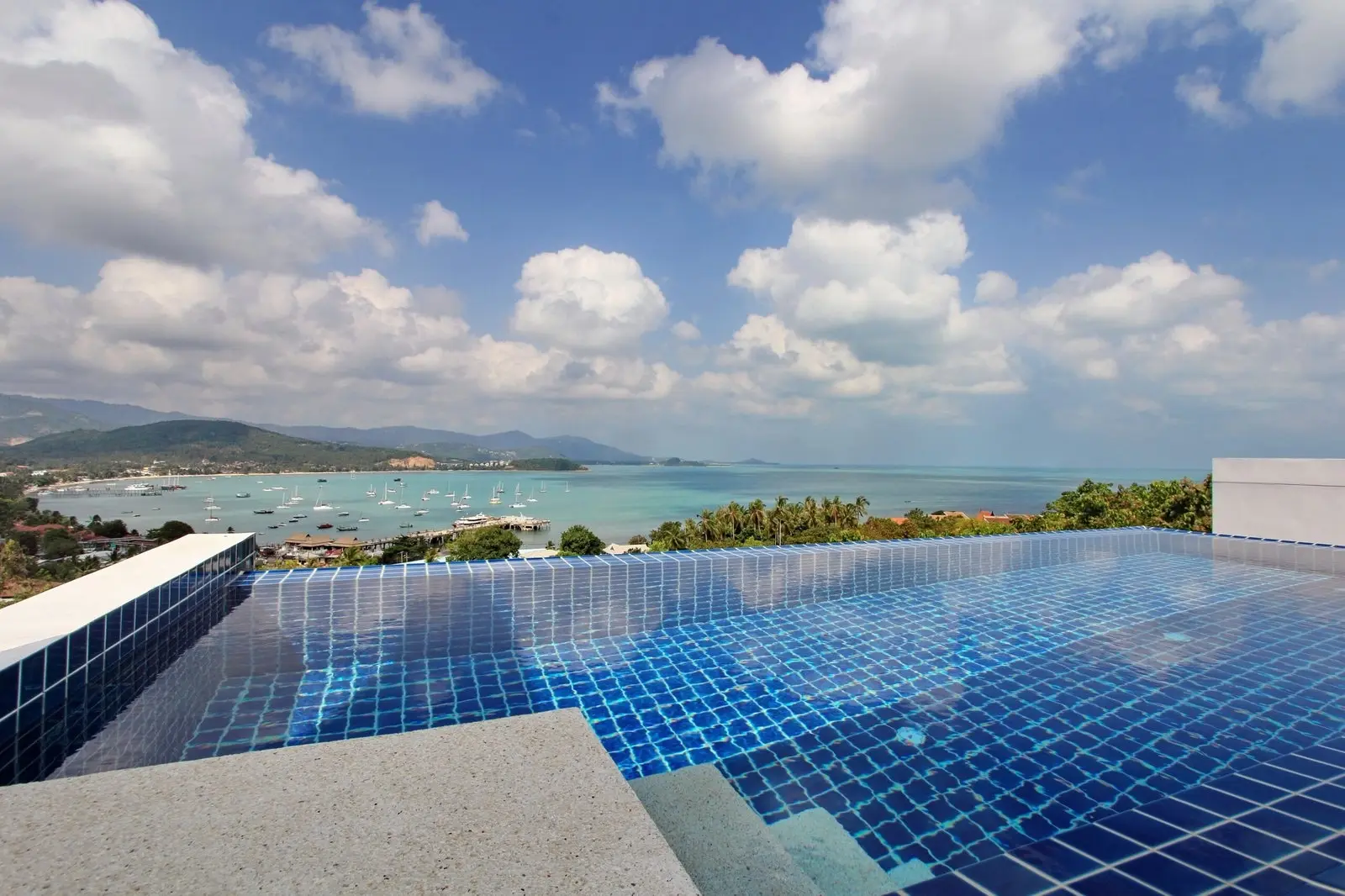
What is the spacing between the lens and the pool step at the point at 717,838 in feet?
4.50

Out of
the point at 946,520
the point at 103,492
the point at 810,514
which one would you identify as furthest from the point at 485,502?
the point at 946,520

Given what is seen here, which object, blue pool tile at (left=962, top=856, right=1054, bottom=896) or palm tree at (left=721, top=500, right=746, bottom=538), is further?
palm tree at (left=721, top=500, right=746, bottom=538)

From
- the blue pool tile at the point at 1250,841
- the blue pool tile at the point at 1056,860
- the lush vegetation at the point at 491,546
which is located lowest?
the lush vegetation at the point at 491,546

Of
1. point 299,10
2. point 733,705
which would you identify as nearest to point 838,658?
point 733,705

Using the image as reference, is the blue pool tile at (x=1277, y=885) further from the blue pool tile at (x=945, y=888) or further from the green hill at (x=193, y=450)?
the green hill at (x=193, y=450)

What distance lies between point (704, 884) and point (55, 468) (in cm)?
8066

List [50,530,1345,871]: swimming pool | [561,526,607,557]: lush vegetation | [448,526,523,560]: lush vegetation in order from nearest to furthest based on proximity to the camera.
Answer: [50,530,1345,871]: swimming pool
[448,526,523,560]: lush vegetation
[561,526,607,557]: lush vegetation

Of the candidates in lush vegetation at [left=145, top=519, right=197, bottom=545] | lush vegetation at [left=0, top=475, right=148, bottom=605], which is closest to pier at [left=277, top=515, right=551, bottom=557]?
lush vegetation at [left=145, top=519, right=197, bottom=545]

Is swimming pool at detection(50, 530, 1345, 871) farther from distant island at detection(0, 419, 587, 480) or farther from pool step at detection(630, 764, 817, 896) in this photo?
distant island at detection(0, 419, 587, 480)

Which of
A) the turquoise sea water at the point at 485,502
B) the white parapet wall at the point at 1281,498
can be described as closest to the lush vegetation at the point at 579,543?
the turquoise sea water at the point at 485,502

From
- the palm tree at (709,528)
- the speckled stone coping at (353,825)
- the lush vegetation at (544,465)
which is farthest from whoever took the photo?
the lush vegetation at (544,465)

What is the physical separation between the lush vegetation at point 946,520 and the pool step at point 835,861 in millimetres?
6332

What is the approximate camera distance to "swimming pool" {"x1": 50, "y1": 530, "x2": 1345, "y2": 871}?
2781mm

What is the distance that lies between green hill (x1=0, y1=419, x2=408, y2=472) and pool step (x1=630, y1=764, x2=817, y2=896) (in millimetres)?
77262
